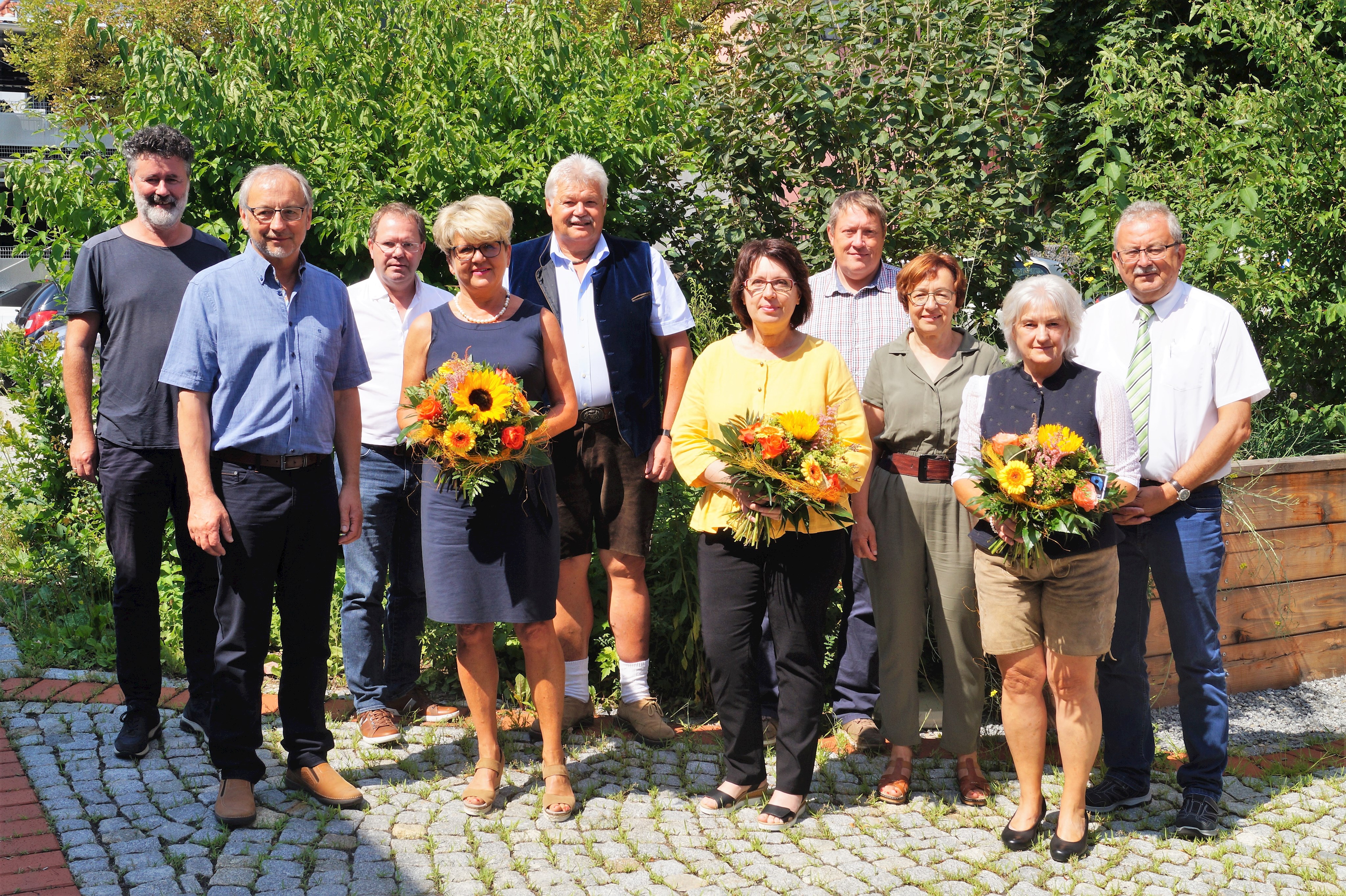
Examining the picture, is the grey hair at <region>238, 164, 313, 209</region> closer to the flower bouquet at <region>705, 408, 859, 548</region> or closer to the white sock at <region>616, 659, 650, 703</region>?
the flower bouquet at <region>705, 408, 859, 548</region>

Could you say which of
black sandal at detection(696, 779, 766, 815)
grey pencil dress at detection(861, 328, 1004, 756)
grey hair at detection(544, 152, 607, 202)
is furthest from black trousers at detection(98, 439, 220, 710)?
grey pencil dress at detection(861, 328, 1004, 756)

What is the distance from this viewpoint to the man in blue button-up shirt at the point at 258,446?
383cm

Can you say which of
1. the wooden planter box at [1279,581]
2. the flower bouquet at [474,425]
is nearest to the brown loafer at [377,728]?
the flower bouquet at [474,425]

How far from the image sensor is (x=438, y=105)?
5871mm

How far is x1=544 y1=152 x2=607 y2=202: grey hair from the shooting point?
Result: 4621 millimetres

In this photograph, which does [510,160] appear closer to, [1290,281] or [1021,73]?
[1021,73]

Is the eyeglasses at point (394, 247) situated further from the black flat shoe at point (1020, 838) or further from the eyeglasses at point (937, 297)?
the black flat shoe at point (1020, 838)

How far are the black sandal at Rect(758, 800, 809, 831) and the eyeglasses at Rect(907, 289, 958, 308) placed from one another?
1.96 meters

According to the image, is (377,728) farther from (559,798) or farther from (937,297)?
(937,297)

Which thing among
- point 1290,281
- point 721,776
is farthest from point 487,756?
point 1290,281

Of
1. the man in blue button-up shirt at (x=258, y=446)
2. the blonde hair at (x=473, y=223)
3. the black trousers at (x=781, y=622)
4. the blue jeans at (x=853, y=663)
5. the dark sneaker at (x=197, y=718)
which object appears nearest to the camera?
the man in blue button-up shirt at (x=258, y=446)

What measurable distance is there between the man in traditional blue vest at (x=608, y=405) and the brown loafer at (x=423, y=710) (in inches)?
22.4

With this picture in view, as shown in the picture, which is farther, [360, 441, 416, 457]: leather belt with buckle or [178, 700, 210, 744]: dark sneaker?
[360, 441, 416, 457]: leather belt with buckle

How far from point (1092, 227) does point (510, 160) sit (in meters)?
3.00
